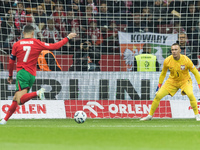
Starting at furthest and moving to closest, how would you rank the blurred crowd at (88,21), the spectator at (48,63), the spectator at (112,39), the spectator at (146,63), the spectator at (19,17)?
the spectator at (112,39) → the blurred crowd at (88,21) → the spectator at (19,17) → the spectator at (146,63) → the spectator at (48,63)

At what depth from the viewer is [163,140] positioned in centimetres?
703

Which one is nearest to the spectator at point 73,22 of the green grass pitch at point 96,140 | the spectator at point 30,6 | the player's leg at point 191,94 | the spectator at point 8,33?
the spectator at point 30,6

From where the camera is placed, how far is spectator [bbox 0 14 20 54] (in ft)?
49.8

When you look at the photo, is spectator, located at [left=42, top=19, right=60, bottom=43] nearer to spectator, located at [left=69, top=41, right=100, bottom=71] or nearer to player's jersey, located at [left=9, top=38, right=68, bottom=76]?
spectator, located at [left=69, top=41, right=100, bottom=71]

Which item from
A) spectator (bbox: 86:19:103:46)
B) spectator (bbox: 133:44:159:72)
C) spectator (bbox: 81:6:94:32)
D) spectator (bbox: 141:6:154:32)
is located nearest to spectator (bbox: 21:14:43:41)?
spectator (bbox: 81:6:94:32)

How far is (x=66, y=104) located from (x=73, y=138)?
21.6 ft

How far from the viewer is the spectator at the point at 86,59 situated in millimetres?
14836

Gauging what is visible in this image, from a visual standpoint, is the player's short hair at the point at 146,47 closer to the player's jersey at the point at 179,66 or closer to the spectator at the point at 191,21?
the spectator at the point at 191,21

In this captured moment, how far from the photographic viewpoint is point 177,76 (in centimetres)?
1236

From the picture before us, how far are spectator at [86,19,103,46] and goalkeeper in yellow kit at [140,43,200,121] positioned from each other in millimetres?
4193

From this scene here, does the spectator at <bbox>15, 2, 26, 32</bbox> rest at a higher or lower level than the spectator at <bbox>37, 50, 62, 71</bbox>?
higher

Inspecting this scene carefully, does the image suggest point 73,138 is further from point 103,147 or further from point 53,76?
point 53,76

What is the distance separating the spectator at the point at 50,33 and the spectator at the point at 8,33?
2.87 ft

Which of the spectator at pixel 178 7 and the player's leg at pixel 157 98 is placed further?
the spectator at pixel 178 7
